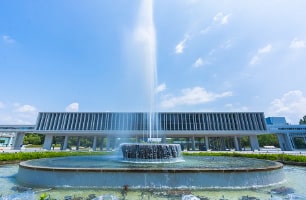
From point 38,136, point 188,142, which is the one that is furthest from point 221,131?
point 38,136

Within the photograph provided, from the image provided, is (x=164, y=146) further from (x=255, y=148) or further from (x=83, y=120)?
(x=255, y=148)

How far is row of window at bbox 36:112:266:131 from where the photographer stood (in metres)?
47.1

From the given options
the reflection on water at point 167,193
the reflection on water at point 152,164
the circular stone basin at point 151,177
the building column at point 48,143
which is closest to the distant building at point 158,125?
the building column at point 48,143

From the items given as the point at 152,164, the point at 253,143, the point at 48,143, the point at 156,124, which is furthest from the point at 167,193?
the point at 48,143

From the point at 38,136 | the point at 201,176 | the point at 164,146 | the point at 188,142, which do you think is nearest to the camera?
the point at 201,176

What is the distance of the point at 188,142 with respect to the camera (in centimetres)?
5897

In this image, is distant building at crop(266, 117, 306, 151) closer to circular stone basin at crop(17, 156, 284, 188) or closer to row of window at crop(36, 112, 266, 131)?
row of window at crop(36, 112, 266, 131)

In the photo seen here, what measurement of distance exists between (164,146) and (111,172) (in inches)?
239

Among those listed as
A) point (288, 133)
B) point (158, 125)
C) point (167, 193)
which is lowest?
point (167, 193)

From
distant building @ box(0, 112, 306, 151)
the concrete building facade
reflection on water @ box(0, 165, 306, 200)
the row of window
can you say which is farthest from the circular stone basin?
the row of window

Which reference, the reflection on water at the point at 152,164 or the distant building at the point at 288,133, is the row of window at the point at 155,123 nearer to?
the distant building at the point at 288,133

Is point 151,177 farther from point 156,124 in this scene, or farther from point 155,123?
point 156,124

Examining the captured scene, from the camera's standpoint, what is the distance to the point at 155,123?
46.7 meters

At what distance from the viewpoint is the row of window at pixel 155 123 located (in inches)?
1855
